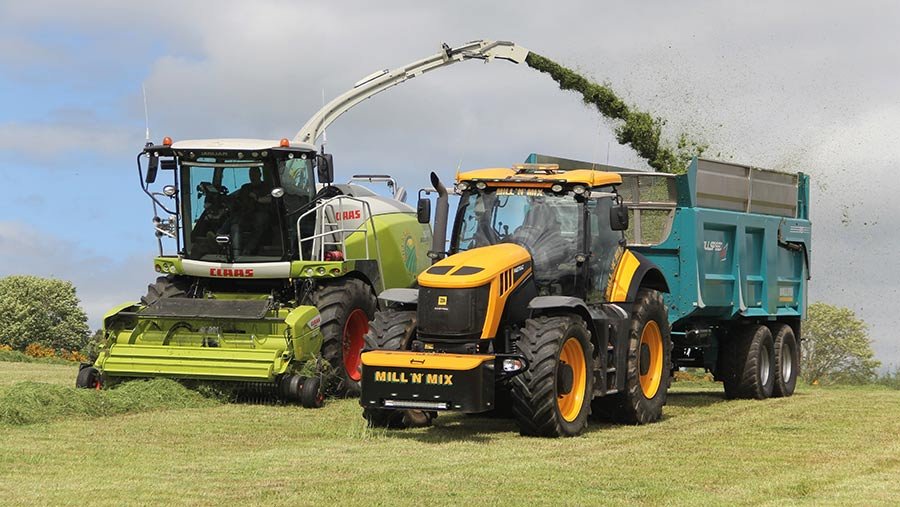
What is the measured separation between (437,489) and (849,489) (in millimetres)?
3018

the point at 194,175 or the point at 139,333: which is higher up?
the point at 194,175

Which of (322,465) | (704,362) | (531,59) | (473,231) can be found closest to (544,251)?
(473,231)

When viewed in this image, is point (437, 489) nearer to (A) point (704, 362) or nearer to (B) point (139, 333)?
(B) point (139, 333)

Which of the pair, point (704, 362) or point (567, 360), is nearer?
point (567, 360)

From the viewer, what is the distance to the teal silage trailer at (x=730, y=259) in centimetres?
1588

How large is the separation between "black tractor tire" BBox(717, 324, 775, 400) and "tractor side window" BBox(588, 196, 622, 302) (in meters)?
4.70

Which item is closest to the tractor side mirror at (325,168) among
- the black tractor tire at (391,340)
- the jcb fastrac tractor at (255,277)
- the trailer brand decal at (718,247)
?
the jcb fastrac tractor at (255,277)

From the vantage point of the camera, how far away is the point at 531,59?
2227cm

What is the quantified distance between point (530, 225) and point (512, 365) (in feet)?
5.59

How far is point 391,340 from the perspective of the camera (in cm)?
1217

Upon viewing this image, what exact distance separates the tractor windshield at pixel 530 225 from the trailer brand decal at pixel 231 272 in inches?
175

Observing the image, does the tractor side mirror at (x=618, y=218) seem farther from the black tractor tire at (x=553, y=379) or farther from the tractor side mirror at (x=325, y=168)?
the tractor side mirror at (x=325, y=168)

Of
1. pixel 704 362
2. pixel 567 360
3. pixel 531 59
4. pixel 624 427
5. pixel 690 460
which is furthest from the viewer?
pixel 531 59

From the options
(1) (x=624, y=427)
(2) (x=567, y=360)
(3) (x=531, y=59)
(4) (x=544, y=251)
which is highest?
(3) (x=531, y=59)
